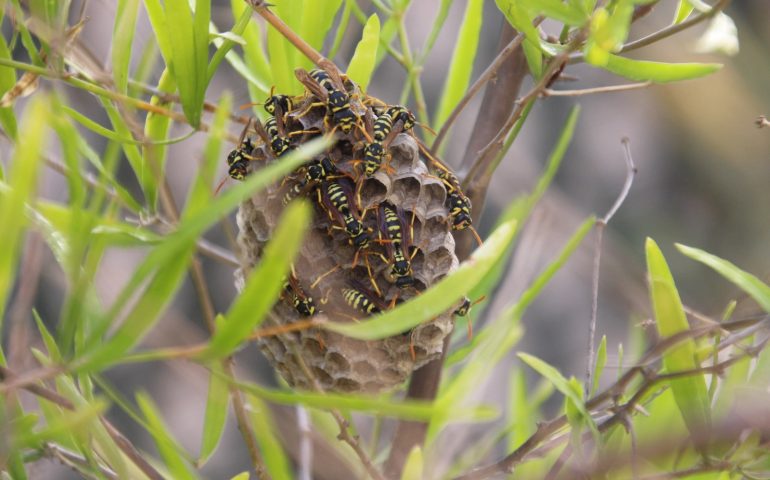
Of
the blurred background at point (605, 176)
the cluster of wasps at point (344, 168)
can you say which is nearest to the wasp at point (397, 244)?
the cluster of wasps at point (344, 168)

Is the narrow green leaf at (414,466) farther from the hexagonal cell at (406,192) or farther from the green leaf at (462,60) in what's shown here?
the green leaf at (462,60)

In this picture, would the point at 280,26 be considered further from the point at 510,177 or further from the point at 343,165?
the point at 510,177

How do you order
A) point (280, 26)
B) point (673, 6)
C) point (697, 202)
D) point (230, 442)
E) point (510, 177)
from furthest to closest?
point (697, 202), point (230, 442), point (673, 6), point (510, 177), point (280, 26)

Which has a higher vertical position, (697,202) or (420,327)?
(420,327)

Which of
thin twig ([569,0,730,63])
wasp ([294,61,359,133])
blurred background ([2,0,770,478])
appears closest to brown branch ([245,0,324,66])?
wasp ([294,61,359,133])

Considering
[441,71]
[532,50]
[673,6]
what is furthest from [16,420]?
[441,71]

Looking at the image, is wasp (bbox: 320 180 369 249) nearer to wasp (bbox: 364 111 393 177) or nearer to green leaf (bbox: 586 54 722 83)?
wasp (bbox: 364 111 393 177)
